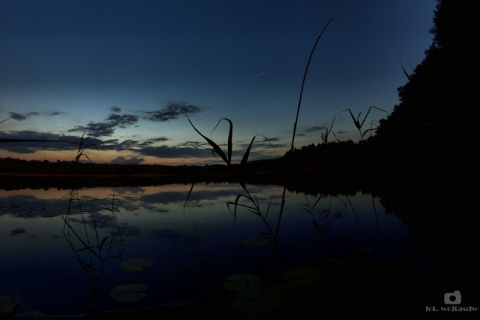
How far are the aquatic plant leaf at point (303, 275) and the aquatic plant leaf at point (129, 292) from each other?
191cm

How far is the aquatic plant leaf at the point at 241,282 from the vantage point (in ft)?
11.6

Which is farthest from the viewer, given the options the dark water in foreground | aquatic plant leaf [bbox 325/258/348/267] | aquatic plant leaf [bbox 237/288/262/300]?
aquatic plant leaf [bbox 325/258/348/267]

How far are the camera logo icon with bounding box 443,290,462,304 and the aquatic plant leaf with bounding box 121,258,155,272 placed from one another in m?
4.04

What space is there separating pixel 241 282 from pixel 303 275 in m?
0.86

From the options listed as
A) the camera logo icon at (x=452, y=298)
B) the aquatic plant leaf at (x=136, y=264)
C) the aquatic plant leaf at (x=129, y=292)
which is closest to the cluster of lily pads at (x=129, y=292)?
the aquatic plant leaf at (x=129, y=292)

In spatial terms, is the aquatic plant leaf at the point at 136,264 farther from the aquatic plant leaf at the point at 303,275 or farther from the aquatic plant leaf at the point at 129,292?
the aquatic plant leaf at the point at 303,275

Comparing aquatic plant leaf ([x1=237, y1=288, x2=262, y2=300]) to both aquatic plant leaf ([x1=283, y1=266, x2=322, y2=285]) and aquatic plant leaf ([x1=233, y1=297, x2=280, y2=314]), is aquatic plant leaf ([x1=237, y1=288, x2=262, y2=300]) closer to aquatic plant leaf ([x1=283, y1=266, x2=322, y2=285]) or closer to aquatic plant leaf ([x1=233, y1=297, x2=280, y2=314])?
aquatic plant leaf ([x1=233, y1=297, x2=280, y2=314])

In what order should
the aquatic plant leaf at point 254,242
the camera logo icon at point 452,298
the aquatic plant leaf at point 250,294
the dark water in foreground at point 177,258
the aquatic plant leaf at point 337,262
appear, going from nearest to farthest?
the camera logo icon at point 452,298 < the aquatic plant leaf at point 250,294 < the dark water in foreground at point 177,258 < the aquatic plant leaf at point 337,262 < the aquatic plant leaf at point 254,242

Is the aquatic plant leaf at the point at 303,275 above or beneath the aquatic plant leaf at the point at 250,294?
above

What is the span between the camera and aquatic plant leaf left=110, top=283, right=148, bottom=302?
3.35 meters

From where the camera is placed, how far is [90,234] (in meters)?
6.59

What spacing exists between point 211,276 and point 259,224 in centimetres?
364

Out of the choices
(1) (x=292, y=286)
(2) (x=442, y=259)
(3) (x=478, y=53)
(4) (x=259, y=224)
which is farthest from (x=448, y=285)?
(3) (x=478, y=53)

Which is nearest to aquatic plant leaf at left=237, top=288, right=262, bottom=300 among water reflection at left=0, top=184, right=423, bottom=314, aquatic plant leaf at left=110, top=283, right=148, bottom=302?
water reflection at left=0, top=184, right=423, bottom=314
